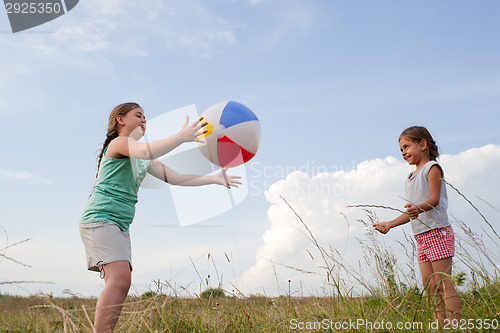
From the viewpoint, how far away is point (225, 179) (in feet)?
A: 13.6

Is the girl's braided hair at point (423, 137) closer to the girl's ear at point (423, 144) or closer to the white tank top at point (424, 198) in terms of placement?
the girl's ear at point (423, 144)

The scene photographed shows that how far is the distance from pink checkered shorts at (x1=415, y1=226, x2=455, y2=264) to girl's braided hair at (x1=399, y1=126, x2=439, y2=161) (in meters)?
0.76

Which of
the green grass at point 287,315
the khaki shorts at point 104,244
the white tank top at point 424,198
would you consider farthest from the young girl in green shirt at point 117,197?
the white tank top at point 424,198

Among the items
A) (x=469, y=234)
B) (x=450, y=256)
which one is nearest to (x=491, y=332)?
(x=469, y=234)

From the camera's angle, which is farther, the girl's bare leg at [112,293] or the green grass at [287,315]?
the girl's bare leg at [112,293]

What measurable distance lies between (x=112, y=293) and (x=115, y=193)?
2.62 feet

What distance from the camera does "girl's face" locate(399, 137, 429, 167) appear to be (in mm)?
4047

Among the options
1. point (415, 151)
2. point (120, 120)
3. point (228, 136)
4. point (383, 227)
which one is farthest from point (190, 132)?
point (415, 151)

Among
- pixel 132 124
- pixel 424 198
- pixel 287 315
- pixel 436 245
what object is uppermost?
pixel 132 124

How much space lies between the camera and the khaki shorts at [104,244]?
11.0ft

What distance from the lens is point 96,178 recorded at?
3.88 m

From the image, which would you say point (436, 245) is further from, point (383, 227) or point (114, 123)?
point (114, 123)

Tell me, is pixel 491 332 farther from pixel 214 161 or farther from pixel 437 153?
pixel 214 161

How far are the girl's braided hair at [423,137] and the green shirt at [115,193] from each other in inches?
96.5
